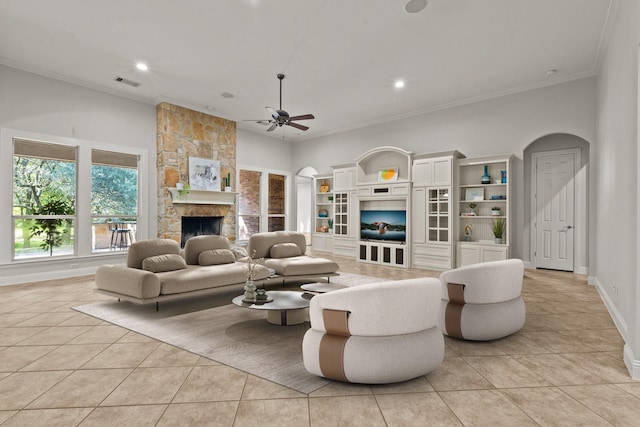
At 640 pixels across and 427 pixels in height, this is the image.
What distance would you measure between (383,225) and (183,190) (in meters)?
4.34

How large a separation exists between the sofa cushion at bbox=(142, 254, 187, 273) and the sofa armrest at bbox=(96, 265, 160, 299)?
164 millimetres

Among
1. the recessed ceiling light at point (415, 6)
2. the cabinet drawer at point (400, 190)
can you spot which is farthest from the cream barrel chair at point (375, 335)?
the cabinet drawer at point (400, 190)

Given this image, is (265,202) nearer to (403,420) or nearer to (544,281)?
(544,281)

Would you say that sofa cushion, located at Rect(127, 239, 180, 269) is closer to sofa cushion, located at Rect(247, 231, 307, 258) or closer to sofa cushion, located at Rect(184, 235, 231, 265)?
sofa cushion, located at Rect(184, 235, 231, 265)

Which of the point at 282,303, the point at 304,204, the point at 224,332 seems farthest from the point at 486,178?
the point at 304,204

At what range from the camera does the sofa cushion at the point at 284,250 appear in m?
5.69

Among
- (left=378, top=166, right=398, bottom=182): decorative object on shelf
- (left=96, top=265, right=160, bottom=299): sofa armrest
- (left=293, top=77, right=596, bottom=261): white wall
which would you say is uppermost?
(left=293, top=77, right=596, bottom=261): white wall

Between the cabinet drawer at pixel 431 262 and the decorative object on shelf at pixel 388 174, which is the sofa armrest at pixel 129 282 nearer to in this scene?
the cabinet drawer at pixel 431 262

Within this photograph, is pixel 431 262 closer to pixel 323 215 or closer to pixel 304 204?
pixel 323 215

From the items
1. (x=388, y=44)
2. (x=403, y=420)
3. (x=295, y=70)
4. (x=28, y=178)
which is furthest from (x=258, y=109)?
(x=403, y=420)

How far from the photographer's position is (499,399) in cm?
213

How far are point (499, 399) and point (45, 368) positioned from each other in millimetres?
3109

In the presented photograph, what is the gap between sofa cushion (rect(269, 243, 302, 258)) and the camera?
569cm

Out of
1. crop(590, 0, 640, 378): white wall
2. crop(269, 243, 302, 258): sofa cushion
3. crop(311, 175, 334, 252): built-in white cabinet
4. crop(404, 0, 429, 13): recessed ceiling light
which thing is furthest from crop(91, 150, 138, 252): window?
crop(590, 0, 640, 378): white wall
